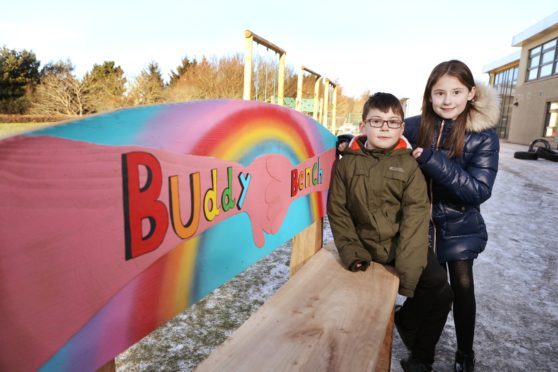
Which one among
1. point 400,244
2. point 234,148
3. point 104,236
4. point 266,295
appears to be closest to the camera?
point 104,236

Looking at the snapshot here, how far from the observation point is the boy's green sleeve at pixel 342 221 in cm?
183

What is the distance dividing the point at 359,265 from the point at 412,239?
0.28 meters

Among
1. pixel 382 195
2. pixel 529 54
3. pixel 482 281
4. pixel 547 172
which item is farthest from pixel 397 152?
pixel 529 54

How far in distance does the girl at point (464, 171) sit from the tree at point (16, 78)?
30.1m

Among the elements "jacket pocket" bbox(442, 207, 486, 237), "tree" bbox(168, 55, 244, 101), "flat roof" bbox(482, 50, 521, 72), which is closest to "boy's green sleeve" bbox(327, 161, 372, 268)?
"jacket pocket" bbox(442, 207, 486, 237)

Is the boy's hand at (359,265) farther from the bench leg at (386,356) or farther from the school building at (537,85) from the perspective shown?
the school building at (537,85)

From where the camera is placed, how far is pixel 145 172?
930 mm

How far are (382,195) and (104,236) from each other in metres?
1.29

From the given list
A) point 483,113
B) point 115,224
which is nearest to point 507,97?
point 483,113

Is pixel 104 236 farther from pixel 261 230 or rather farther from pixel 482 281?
pixel 482 281

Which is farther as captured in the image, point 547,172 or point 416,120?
point 547,172

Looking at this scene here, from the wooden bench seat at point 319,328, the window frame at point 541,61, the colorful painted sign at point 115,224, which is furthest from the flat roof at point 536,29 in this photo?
the colorful painted sign at point 115,224

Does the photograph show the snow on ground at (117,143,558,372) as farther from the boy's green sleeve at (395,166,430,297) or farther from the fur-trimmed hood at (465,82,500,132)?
the fur-trimmed hood at (465,82,500,132)

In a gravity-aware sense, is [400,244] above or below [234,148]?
below
